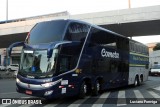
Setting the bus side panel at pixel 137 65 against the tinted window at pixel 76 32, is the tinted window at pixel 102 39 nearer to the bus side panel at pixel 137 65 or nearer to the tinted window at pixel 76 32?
the tinted window at pixel 76 32

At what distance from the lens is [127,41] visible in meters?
22.4

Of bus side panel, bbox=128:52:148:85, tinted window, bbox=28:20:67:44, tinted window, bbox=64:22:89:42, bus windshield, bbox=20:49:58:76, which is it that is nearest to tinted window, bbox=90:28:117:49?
tinted window, bbox=64:22:89:42

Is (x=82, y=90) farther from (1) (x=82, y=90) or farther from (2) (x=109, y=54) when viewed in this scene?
(2) (x=109, y=54)

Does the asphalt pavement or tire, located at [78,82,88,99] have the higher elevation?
tire, located at [78,82,88,99]

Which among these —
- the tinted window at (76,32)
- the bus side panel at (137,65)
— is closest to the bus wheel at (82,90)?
the tinted window at (76,32)

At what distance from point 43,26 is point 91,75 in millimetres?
3607

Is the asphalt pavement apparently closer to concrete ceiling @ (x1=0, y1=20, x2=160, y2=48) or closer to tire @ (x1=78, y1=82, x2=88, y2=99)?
tire @ (x1=78, y1=82, x2=88, y2=99)

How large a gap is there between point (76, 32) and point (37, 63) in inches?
106

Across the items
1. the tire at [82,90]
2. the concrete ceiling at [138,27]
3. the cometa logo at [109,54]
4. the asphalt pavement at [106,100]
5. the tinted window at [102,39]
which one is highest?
the concrete ceiling at [138,27]

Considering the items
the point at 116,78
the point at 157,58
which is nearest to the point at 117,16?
the point at 116,78

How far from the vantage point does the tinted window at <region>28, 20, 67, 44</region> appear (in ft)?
44.9

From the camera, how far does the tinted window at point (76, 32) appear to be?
1419 centimetres

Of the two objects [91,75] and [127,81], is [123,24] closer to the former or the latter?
[127,81]


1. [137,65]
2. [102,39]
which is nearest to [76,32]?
[102,39]
